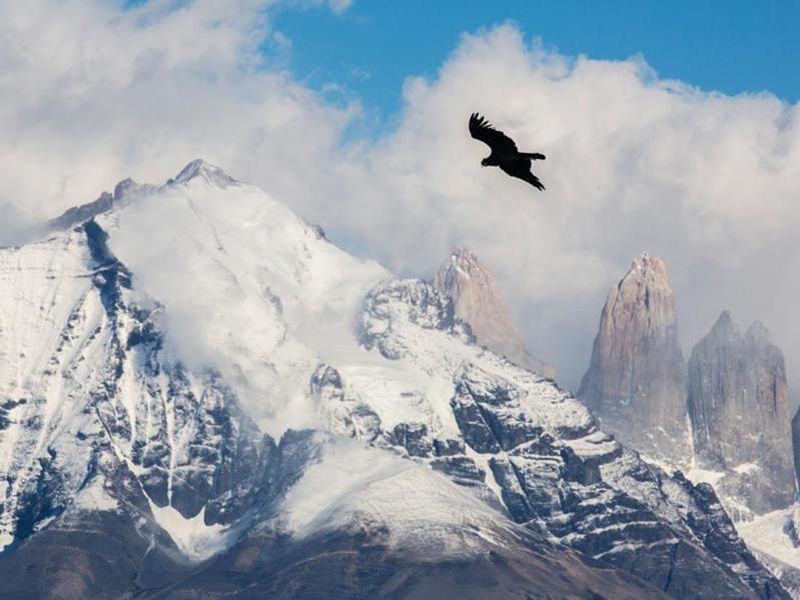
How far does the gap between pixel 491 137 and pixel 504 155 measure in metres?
0.89

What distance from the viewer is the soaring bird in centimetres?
8844

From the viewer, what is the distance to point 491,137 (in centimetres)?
8969

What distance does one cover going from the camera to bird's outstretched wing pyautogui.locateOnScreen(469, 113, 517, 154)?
89.1 meters

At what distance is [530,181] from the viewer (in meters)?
88.2

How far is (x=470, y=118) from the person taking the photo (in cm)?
9044

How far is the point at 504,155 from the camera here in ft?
293

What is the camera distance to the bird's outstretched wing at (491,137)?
8912cm

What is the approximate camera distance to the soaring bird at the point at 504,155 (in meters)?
88.4

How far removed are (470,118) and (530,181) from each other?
3.97 metres
